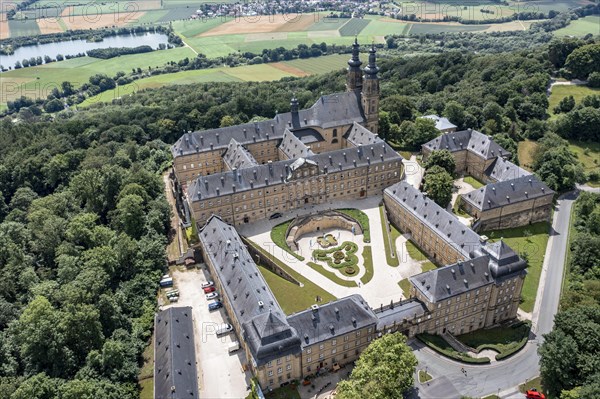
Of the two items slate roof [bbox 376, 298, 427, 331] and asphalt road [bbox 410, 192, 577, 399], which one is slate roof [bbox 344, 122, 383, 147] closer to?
slate roof [bbox 376, 298, 427, 331]

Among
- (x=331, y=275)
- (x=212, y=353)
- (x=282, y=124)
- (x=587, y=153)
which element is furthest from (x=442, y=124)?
(x=212, y=353)

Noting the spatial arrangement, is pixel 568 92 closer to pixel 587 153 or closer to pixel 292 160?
pixel 587 153

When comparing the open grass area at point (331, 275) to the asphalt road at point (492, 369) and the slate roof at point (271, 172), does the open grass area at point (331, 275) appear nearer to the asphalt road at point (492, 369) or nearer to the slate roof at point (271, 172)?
the asphalt road at point (492, 369)

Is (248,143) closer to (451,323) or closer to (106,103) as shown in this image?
(451,323)

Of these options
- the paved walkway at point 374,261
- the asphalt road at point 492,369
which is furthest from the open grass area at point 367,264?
the asphalt road at point 492,369

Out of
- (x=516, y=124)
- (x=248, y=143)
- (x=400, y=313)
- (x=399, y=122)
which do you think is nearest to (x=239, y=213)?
(x=248, y=143)

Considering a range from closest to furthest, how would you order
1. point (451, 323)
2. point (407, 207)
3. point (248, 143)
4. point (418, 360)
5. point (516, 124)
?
point (418, 360) → point (451, 323) → point (407, 207) → point (248, 143) → point (516, 124)
